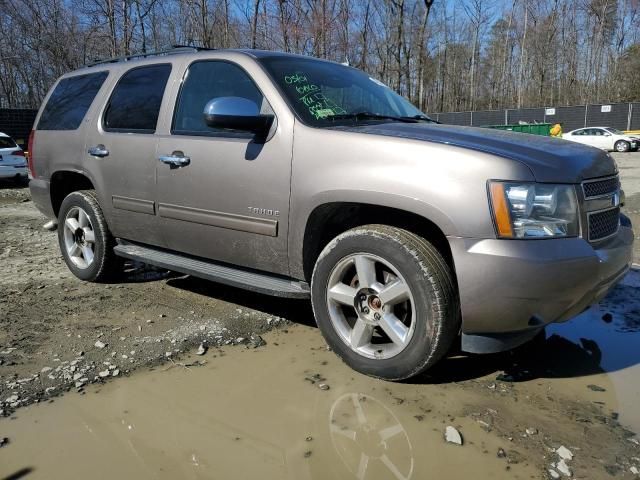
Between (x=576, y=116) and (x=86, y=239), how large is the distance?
38.0 meters

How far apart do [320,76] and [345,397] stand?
2142 millimetres

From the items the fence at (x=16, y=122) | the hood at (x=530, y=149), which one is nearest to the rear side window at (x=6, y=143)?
the fence at (x=16, y=122)

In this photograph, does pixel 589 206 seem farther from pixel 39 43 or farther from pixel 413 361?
pixel 39 43

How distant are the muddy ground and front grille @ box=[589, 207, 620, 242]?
85 centimetres

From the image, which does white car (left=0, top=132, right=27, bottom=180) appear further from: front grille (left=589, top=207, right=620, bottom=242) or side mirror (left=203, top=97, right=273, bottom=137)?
front grille (left=589, top=207, right=620, bottom=242)

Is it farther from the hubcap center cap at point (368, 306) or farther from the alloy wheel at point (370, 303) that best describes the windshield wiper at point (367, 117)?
the hubcap center cap at point (368, 306)

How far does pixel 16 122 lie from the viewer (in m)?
22.4

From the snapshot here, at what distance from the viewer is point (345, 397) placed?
2838 millimetres

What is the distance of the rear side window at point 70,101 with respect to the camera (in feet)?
15.2

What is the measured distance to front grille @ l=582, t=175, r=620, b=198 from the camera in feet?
9.05

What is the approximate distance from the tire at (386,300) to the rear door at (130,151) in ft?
5.31

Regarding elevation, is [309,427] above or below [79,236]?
below

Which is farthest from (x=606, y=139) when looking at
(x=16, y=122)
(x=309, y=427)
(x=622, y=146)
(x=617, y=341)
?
(x=309, y=427)

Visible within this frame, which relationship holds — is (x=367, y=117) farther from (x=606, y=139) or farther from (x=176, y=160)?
(x=606, y=139)
